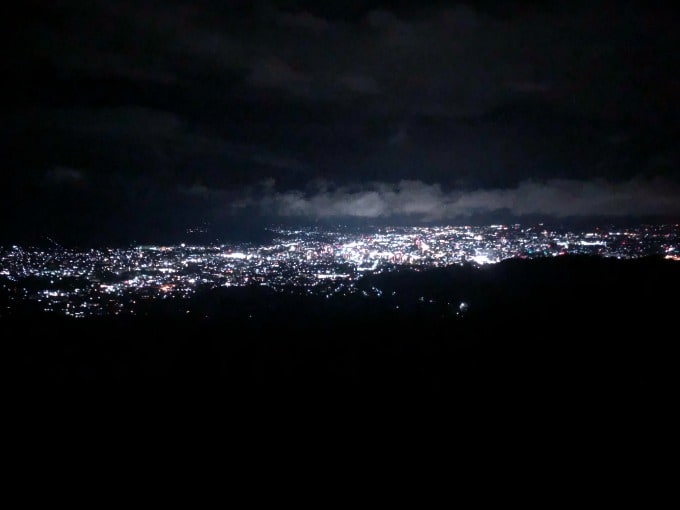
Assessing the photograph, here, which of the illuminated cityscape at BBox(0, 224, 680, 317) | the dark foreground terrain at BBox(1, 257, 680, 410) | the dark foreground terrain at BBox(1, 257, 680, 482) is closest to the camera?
the dark foreground terrain at BBox(1, 257, 680, 482)

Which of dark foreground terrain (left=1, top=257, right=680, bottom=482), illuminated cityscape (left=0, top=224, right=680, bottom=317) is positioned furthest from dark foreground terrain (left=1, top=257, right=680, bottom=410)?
illuminated cityscape (left=0, top=224, right=680, bottom=317)

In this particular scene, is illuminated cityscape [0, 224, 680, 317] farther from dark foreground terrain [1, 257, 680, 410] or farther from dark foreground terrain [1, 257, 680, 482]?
dark foreground terrain [1, 257, 680, 482]

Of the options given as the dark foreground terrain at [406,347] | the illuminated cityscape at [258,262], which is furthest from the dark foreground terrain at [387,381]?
the illuminated cityscape at [258,262]

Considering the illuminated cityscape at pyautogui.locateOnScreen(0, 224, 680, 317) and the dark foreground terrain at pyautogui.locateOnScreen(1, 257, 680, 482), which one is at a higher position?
the illuminated cityscape at pyautogui.locateOnScreen(0, 224, 680, 317)

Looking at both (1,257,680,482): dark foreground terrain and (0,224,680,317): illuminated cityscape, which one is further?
(0,224,680,317): illuminated cityscape

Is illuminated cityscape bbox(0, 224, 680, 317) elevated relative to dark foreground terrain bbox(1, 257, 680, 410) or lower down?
elevated

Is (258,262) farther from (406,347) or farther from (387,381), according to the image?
(387,381)

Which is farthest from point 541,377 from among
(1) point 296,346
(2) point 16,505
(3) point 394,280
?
(3) point 394,280

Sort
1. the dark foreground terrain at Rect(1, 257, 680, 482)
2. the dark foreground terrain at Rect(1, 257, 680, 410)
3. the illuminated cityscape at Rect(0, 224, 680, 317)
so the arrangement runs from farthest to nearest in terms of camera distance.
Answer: the illuminated cityscape at Rect(0, 224, 680, 317)
the dark foreground terrain at Rect(1, 257, 680, 410)
the dark foreground terrain at Rect(1, 257, 680, 482)

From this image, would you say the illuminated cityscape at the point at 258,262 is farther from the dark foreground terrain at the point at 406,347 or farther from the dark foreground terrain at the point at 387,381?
the dark foreground terrain at the point at 387,381
